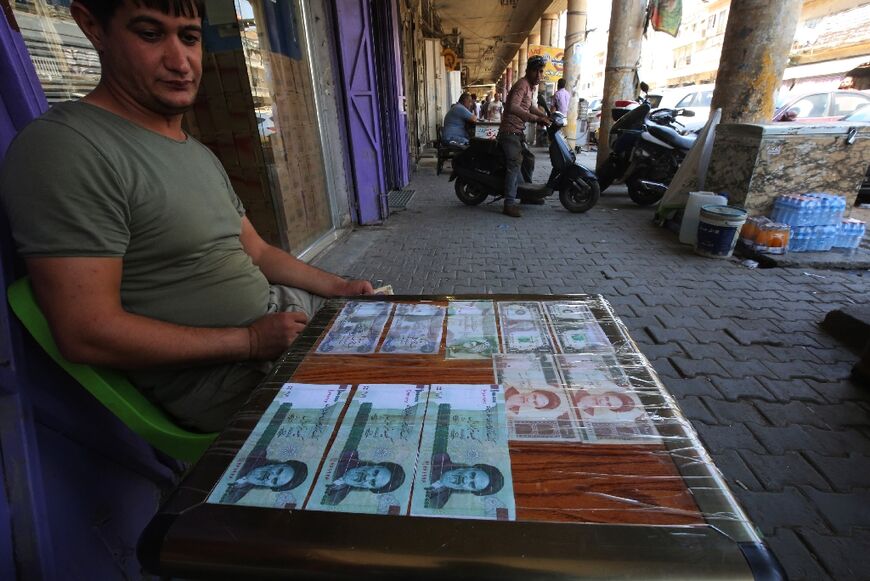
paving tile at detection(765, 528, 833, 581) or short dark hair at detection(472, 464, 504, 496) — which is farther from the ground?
short dark hair at detection(472, 464, 504, 496)

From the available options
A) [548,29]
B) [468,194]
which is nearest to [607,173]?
[468,194]

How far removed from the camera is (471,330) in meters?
1.19

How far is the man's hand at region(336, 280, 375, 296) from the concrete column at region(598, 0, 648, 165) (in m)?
7.87

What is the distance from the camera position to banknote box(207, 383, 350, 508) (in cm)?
70

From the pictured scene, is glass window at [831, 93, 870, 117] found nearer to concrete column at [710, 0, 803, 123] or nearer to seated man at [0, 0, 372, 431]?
concrete column at [710, 0, 803, 123]

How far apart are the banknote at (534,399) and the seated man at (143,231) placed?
63 cm

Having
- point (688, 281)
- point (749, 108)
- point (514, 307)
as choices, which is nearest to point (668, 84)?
point (749, 108)

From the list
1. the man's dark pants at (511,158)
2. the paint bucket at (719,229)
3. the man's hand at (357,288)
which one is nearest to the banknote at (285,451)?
the man's hand at (357,288)

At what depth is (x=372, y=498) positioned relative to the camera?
2.27 feet

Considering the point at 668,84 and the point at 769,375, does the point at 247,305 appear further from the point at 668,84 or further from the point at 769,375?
the point at 668,84

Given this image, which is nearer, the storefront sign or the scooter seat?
the scooter seat

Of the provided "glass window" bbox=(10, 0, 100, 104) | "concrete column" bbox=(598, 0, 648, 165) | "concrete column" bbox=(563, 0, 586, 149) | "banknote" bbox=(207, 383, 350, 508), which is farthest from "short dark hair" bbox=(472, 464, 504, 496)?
"concrete column" bbox=(563, 0, 586, 149)

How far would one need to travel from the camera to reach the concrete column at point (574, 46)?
13305 mm

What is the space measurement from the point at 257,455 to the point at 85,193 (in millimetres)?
734
